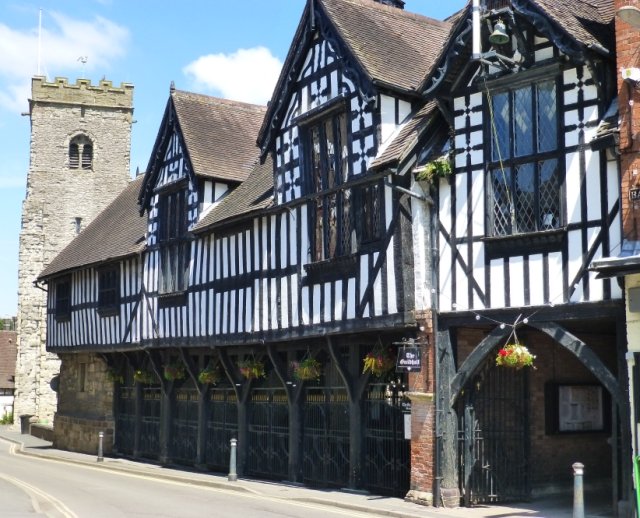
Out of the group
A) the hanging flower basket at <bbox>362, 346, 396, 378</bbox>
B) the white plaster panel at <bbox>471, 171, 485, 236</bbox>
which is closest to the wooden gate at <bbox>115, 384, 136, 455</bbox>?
the hanging flower basket at <bbox>362, 346, 396, 378</bbox>

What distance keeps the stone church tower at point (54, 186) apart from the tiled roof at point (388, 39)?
97.5ft

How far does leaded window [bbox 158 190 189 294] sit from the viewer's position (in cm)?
2259

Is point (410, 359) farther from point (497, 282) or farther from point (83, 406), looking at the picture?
point (83, 406)

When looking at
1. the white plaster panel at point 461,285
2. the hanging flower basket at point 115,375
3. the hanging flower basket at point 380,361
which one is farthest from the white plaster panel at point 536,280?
the hanging flower basket at point 115,375

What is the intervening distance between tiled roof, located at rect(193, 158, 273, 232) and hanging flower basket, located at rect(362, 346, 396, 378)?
14.3 feet

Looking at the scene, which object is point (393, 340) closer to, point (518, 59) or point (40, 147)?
point (518, 59)

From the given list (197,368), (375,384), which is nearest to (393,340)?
(375,384)

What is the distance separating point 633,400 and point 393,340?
513 cm

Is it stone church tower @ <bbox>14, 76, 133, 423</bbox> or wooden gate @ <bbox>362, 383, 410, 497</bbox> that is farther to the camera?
stone church tower @ <bbox>14, 76, 133, 423</bbox>

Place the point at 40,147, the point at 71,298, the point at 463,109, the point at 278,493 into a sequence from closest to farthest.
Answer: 1. the point at 463,109
2. the point at 278,493
3. the point at 71,298
4. the point at 40,147

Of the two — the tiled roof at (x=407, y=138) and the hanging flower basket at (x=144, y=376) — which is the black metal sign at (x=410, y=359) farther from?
the hanging flower basket at (x=144, y=376)

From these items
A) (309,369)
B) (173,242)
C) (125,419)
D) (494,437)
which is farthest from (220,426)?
(494,437)

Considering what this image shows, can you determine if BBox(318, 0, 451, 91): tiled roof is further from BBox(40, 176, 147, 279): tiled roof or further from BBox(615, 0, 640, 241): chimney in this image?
BBox(40, 176, 147, 279): tiled roof

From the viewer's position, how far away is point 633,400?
37.0 feet
